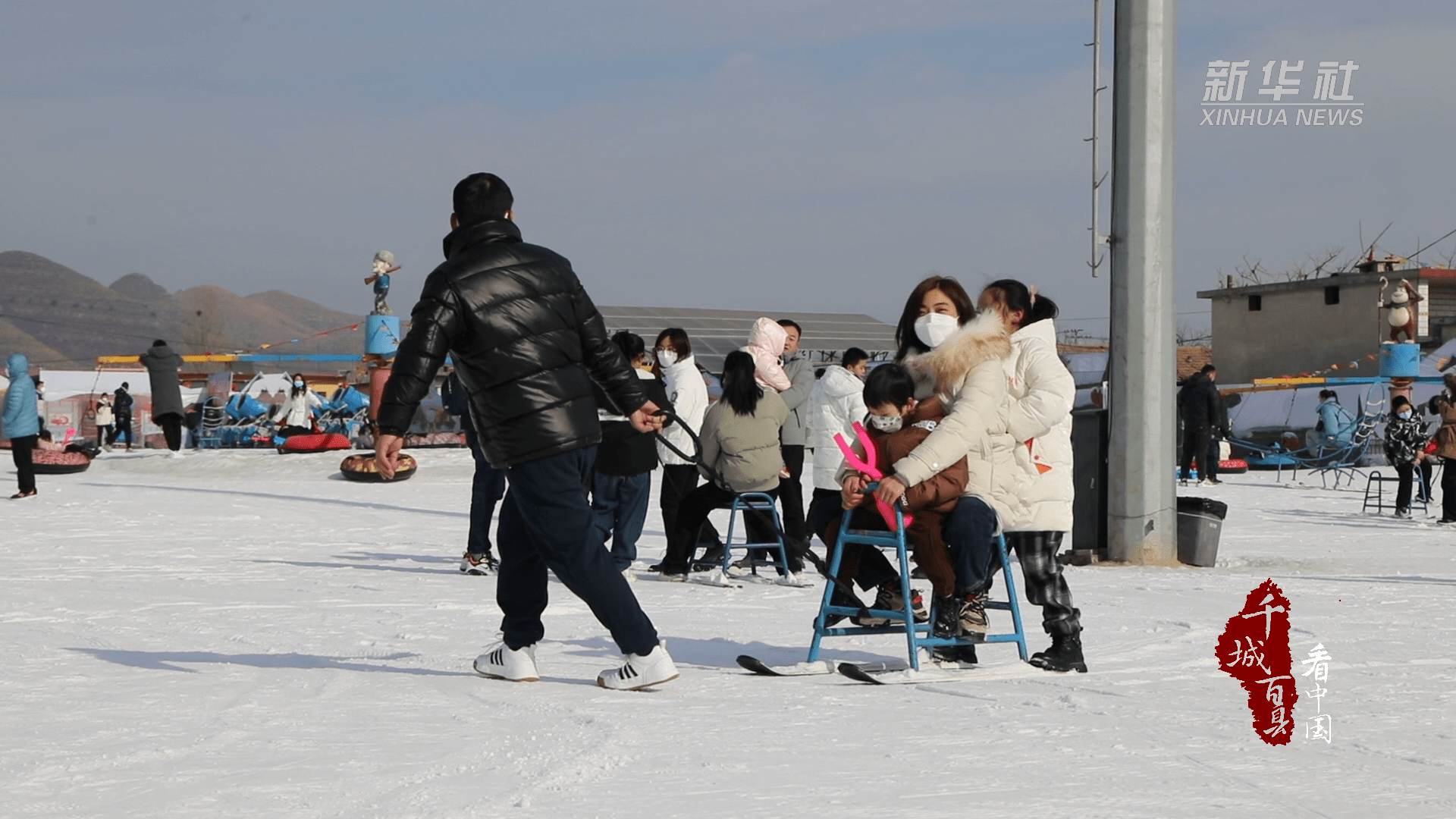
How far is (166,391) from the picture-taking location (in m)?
26.5

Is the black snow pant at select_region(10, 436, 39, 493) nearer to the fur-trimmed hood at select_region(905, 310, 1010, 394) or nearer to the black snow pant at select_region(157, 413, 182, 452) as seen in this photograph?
the black snow pant at select_region(157, 413, 182, 452)

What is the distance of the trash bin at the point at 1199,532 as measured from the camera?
36.9ft

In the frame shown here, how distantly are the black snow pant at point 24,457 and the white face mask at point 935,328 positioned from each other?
45.4 feet

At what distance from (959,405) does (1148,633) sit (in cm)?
247

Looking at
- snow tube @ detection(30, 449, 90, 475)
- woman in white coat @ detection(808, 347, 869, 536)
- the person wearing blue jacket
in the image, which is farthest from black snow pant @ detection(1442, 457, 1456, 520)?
snow tube @ detection(30, 449, 90, 475)

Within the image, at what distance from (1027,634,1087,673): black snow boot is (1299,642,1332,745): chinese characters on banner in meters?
0.84

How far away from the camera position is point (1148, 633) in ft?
24.0

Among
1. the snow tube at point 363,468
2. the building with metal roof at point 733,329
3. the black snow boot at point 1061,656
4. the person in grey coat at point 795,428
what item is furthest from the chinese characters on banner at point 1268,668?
the building with metal roof at point 733,329

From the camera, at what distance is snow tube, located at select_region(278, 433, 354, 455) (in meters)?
25.2

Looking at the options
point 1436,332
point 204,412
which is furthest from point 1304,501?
point 1436,332

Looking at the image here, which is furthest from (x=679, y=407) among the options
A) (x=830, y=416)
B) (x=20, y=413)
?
(x=20, y=413)

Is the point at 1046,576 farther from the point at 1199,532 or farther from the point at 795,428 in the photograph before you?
the point at 1199,532

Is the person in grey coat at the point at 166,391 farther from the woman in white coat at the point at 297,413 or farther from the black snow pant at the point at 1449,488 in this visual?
the black snow pant at the point at 1449,488

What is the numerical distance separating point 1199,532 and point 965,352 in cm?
642
